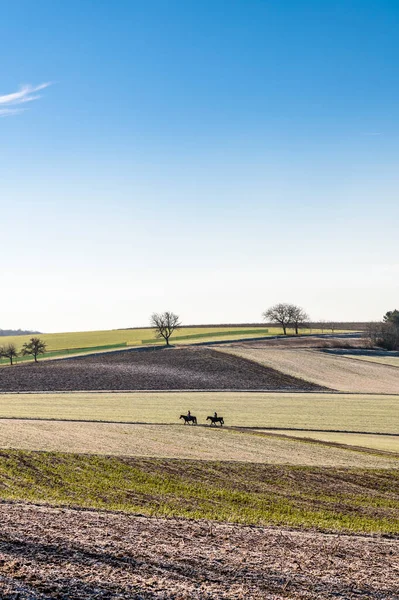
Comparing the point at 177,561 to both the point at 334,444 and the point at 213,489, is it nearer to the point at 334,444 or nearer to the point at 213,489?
the point at 213,489

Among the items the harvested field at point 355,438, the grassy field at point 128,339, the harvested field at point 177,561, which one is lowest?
the harvested field at point 355,438

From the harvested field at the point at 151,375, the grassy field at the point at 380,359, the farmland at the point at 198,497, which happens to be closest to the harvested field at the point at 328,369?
the grassy field at the point at 380,359

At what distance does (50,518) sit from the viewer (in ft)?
58.0

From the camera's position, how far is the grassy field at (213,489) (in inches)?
867

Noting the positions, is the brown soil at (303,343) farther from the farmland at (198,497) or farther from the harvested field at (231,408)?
the farmland at (198,497)

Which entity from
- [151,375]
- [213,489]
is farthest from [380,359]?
[213,489]

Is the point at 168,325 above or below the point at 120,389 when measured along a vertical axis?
above

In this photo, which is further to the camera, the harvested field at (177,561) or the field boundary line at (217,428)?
the field boundary line at (217,428)

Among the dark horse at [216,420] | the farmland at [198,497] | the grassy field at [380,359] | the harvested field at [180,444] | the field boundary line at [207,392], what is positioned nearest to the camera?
the farmland at [198,497]

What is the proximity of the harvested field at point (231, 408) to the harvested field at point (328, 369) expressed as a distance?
29.4 feet

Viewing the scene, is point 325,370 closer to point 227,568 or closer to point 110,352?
point 110,352

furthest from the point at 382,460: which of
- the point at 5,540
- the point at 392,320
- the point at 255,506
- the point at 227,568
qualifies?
the point at 392,320

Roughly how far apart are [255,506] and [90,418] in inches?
1160

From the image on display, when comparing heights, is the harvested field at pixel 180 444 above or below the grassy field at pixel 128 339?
below
